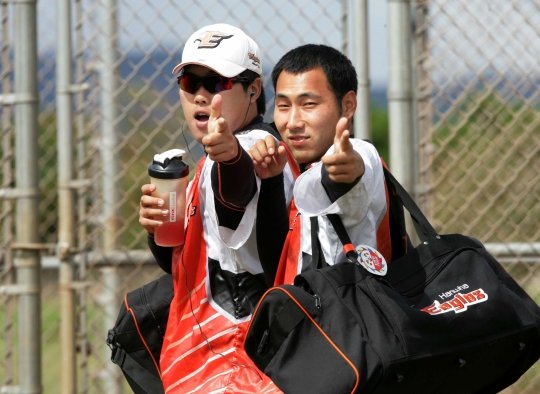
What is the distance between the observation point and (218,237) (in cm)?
309

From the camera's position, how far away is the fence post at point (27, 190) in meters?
4.46

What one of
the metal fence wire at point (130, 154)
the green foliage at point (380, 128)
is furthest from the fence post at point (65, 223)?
the green foliage at point (380, 128)

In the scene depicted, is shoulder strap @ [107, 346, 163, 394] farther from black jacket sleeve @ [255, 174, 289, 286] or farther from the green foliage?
the green foliage

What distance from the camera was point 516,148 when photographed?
440 cm

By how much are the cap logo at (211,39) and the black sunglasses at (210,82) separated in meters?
0.08

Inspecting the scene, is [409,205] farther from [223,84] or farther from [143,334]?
[143,334]

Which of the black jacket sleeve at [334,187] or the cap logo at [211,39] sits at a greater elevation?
the cap logo at [211,39]

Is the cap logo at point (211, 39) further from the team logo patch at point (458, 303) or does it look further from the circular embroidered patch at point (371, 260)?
the team logo patch at point (458, 303)

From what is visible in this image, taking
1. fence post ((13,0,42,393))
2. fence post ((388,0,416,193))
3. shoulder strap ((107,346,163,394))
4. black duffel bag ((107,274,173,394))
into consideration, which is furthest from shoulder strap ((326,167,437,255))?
fence post ((13,0,42,393))

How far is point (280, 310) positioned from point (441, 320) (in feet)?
1.23

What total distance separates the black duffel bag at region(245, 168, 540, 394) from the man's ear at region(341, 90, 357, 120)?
26cm

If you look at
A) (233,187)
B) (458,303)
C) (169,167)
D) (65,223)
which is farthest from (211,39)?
(65,223)

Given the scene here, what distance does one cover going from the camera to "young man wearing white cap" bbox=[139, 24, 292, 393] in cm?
297

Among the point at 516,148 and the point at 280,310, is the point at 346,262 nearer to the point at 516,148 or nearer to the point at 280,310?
the point at 280,310
